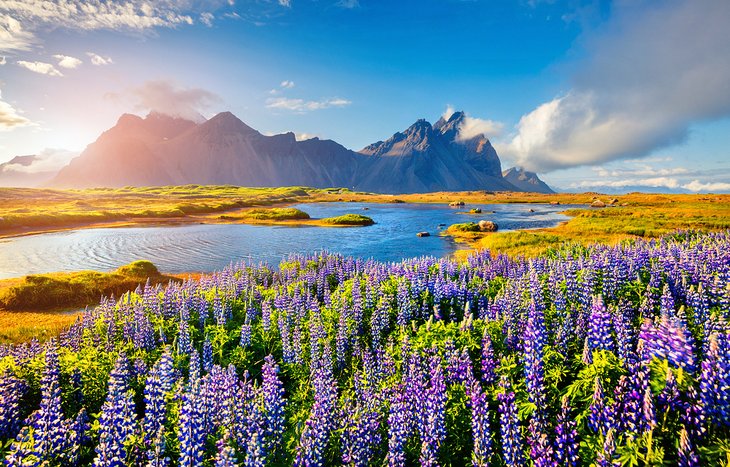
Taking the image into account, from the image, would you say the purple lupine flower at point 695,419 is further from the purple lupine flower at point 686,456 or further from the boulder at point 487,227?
the boulder at point 487,227

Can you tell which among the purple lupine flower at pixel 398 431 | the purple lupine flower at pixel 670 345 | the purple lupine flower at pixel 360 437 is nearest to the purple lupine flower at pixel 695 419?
the purple lupine flower at pixel 670 345

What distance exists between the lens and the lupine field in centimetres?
559

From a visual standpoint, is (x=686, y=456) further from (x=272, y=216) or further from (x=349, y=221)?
(x=272, y=216)

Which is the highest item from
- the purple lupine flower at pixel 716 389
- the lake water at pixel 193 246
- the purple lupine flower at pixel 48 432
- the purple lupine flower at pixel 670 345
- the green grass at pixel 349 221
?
the purple lupine flower at pixel 670 345

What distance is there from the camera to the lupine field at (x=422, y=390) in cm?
559

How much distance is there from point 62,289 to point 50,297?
93 centimetres

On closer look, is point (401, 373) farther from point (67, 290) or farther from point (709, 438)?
point (67, 290)

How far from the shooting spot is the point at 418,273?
15734mm

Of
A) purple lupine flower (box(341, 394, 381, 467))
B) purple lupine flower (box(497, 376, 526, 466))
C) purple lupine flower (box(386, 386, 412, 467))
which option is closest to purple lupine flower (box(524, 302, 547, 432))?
purple lupine flower (box(497, 376, 526, 466))

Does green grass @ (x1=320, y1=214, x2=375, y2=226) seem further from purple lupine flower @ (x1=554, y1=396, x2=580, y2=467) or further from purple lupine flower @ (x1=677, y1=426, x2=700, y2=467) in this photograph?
purple lupine flower @ (x1=677, y1=426, x2=700, y2=467)

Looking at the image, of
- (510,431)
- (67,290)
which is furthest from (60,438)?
(67,290)

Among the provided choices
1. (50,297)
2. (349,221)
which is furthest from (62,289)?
(349,221)

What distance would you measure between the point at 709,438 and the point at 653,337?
153 centimetres

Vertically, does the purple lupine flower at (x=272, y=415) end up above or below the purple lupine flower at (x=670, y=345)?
below
